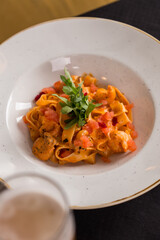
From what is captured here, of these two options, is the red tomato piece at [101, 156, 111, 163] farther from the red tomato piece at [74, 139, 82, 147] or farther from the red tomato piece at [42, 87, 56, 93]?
the red tomato piece at [42, 87, 56, 93]

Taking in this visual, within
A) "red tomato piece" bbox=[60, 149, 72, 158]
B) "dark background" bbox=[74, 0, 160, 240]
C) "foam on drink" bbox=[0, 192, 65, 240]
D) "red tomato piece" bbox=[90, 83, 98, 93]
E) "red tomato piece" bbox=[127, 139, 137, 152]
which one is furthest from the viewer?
"red tomato piece" bbox=[90, 83, 98, 93]

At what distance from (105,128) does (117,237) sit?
129 centimetres

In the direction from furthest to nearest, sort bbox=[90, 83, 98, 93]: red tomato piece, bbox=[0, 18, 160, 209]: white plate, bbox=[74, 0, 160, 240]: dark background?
bbox=[90, 83, 98, 93]: red tomato piece
bbox=[0, 18, 160, 209]: white plate
bbox=[74, 0, 160, 240]: dark background

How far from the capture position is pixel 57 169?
11.0 feet

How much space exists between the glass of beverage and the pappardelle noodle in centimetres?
146

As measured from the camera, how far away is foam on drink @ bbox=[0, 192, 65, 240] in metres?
1.78

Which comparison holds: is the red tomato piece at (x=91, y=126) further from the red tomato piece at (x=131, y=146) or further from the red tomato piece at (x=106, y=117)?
the red tomato piece at (x=131, y=146)

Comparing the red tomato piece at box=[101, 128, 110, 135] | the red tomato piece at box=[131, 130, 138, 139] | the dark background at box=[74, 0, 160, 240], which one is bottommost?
the dark background at box=[74, 0, 160, 240]

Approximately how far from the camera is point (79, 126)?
3.55 m

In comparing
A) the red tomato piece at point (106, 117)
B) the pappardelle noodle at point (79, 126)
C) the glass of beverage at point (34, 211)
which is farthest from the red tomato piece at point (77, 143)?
the glass of beverage at point (34, 211)

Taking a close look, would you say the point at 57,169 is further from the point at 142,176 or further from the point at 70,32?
the point at 70,32

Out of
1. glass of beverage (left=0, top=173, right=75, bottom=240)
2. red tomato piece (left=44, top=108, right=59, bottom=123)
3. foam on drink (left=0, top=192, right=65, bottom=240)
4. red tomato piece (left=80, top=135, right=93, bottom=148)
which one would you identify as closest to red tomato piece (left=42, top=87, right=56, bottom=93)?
red tomato piece (left=44, top=108, right=59, bottom=123)

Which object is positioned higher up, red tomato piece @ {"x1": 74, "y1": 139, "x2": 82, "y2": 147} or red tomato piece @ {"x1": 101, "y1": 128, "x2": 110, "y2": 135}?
red tomato piece @ {"x1": 101, "y1": 128, "x2": 110, "y2": 135}

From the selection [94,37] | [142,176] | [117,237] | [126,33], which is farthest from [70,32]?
[117,237]
